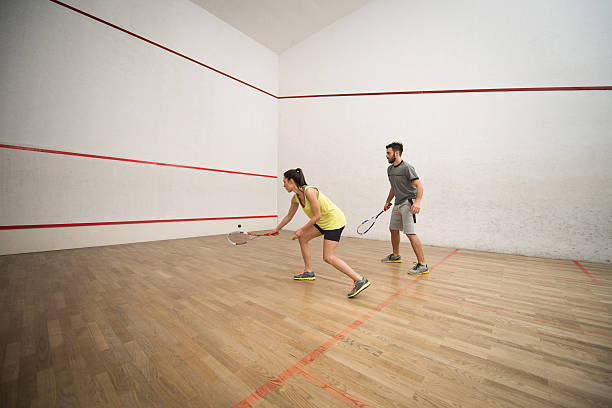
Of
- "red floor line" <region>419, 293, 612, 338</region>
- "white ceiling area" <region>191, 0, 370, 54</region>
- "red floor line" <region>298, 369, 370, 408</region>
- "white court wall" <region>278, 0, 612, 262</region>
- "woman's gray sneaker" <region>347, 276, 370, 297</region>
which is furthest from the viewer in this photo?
"white ceiling area" <region>191, 0, 370, 54</region>

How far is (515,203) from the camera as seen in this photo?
3828 millimetres

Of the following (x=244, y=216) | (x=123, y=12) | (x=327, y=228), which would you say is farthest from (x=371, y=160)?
(x=123, y=12)

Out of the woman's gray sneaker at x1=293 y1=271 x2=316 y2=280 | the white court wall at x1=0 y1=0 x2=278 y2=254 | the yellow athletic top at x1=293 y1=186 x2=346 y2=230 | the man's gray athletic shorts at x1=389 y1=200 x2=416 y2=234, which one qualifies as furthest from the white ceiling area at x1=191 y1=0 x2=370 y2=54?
the woman's gray sneaker at x1=293 y1=271 x2=316 y2=280

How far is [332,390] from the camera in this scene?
2.96ft

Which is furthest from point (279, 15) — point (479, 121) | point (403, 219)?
point (403, 219)

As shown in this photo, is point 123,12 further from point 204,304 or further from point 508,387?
point 508,387

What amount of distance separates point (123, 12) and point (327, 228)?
175 inches

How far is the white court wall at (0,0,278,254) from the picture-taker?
118 inches

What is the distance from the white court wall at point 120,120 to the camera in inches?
118

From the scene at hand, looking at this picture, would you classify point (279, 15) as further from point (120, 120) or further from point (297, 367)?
point (297, 367)

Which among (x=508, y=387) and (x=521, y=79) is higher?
(x=521, y=79)

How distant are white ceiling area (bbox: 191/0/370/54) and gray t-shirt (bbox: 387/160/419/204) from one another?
428cm

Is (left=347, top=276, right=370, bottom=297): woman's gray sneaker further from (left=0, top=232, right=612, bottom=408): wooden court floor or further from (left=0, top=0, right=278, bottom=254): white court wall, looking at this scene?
(left=0, top=0, right=278, bottom=254): white court wall

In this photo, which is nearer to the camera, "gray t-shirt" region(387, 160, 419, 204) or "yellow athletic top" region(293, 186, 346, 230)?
"yellow athletic top" region(293, 186, 346, 230)
